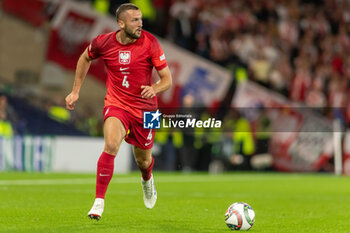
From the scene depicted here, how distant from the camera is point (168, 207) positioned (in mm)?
8523

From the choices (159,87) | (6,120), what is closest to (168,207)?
(159,87)

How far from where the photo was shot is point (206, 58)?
21.7 meters

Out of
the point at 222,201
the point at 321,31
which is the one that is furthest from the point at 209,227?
the point at 321,31

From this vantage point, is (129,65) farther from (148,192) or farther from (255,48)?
(255,48)

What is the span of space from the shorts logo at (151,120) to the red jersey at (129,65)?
69 millimetres

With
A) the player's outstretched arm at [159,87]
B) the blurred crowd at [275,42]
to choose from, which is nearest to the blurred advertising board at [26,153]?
the blurred crowd at [275,42]

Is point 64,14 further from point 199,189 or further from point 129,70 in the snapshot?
point 129,70

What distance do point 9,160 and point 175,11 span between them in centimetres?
840

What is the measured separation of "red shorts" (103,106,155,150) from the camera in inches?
267

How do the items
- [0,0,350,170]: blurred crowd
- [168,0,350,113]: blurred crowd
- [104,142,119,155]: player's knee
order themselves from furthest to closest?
[168,0,350,113]: blurred crowd
[0,0,350,170]: blurred crowd
[104,142,119,155]: player's knee

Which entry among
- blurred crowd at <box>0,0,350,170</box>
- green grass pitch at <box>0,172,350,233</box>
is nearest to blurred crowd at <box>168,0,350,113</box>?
blurred crowd at <box>0,0,350,170</box>

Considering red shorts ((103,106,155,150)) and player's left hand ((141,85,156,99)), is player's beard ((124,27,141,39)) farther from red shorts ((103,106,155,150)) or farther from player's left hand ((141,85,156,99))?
red shorts ((103,106,155,150))

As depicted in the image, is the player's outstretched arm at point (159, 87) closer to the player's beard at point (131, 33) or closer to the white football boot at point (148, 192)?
the player's beard at point (131, 33)

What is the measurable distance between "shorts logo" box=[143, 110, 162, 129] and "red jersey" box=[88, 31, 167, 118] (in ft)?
0.23
